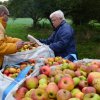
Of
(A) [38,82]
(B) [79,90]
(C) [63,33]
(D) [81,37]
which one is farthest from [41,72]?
(D) [81,37]

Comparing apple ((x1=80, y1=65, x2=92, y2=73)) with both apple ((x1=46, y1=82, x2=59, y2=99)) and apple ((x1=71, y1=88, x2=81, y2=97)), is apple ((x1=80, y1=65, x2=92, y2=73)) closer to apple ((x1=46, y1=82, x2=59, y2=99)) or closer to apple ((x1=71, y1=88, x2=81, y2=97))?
apple ((x1=71, y1=88, x2=81, y2=97))

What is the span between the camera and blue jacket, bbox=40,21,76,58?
746 cm

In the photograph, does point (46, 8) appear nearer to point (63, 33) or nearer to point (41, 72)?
point (63, 33)

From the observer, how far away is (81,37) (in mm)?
28547

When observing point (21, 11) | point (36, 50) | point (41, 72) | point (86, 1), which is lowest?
point (21, 11)

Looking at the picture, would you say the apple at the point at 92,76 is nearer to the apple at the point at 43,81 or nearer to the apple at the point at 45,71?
the apple at the point at 43,81

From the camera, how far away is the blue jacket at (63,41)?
7.46m

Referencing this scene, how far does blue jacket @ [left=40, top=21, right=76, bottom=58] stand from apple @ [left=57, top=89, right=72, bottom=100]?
328cm

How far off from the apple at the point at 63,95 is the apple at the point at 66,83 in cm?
15

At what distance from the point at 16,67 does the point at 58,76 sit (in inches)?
60.6

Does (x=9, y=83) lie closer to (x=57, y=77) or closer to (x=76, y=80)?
(x=57, y=77)

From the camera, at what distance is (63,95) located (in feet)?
13.3

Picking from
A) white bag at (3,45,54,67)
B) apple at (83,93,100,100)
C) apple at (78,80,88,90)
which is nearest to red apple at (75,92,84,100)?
apple at (83,93,100,100)

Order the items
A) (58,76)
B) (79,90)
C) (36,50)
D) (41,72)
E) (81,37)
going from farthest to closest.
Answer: (81,37)
(36,50)
(41,72)
(58,76)
(79,90)
